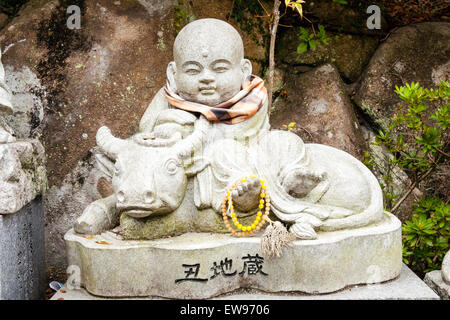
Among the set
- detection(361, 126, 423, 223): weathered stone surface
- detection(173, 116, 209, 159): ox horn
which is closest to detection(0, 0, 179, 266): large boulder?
detection(173, 116, 209, 159): ox horn

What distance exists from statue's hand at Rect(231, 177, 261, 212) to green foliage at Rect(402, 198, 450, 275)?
1760 millimetres

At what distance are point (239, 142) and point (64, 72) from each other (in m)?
2.59

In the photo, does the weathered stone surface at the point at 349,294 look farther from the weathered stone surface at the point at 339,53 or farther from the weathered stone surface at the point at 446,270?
the weathered stone surface at the point at 339,53

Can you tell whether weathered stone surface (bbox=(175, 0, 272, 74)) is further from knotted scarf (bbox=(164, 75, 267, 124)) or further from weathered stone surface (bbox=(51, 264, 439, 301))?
weathered stone surface (bbox=(51, 264, 439, 301))

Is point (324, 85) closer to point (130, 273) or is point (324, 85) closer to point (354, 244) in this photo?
point (354, 244)

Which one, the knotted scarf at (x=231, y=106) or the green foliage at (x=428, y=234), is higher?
the knotted scarf at (x=231, y=106)

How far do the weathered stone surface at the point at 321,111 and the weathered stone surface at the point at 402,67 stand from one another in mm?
263

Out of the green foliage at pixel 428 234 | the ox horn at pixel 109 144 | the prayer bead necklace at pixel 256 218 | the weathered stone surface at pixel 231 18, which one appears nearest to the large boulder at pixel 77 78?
the weathered stone surface at pixel 231 18

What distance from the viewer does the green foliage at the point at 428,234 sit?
15.8 ft

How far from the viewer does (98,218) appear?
3.96 m

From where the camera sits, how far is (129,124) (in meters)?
5.70

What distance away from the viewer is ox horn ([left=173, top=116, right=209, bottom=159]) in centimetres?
378

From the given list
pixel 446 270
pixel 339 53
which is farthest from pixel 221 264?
pixel 339 53

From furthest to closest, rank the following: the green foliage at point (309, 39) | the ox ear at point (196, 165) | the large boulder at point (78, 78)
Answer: the green foliage at point (309, 39) → the large boulder at point (78, 78) → the ox ear at point (196, 165)
